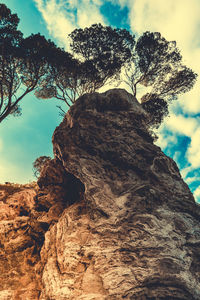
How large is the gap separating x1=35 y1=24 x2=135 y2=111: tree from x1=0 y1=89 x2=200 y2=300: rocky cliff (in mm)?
11072

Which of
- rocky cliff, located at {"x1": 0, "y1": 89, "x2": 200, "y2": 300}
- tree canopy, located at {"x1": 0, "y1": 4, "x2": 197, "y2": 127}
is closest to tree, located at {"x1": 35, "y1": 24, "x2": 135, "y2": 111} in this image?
tree canopy, located at {"x1": 0, "y1": 4, "x2": 197, "y2": 127}

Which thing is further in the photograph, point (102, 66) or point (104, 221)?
point (102, 66)

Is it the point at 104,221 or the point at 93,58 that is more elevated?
the point at 93,58

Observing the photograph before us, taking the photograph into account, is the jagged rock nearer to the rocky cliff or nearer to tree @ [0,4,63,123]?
the rocky cliff

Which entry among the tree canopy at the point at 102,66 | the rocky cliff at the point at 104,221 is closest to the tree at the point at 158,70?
the tree canopy at the point at 102,66

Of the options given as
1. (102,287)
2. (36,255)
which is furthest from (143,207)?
(36,255)

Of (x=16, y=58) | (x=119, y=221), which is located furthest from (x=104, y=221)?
(x=16, y=58)

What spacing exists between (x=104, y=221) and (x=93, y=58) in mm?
17563

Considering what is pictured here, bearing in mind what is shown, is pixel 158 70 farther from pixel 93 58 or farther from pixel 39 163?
pixel 39 163

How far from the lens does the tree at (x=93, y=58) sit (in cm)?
1822

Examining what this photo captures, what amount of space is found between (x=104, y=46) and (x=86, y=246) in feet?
61.6

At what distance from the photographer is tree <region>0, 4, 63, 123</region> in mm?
15156

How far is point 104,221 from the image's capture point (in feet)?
16.7

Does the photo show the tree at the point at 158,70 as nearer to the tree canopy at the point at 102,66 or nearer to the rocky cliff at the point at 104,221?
the tree canopy at the point at 102,66
